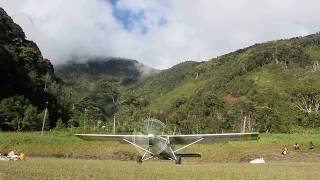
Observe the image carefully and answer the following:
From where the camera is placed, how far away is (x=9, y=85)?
3548 inches

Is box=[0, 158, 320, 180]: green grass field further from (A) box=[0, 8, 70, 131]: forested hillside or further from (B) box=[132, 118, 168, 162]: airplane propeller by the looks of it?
(A) box=[0, 8, 70, 131]: forested hillside

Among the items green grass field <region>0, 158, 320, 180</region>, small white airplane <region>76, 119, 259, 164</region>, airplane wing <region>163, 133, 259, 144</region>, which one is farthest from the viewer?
airplane wing <region>163, 133, 259, 144</region>

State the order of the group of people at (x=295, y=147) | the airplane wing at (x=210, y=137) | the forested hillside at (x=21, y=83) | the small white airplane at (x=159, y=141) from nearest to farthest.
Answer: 1. the small white airplane at (x=159, y=141)
2. the airplane wing at (x=210, y=137)
3. the group of people at (x=295, y=147)
4. the forested hillside at (x=21, y=83)

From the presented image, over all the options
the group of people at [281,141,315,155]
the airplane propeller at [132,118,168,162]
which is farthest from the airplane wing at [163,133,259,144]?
the group of people at [281,141,315,155]

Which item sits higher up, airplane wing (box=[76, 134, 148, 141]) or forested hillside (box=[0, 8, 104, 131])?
forested hillside (box=[0, 8, 104, 131])

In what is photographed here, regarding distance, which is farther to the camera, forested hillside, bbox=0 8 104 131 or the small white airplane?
forested hillside, bbox=0 8 104 131

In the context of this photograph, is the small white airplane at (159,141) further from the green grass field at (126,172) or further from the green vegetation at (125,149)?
the green grass field at (126,172)

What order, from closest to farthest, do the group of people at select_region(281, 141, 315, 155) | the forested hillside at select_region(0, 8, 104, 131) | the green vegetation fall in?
the green vegetation, the group of people at select_region(281, 141, 315, 155), the forested hillside at select_region(0, 8, 104, 131)

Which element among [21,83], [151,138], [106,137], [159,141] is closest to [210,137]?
[159,141]

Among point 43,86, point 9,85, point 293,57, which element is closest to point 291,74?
point 293,57

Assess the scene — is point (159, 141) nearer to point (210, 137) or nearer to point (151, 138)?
point (151, 138)

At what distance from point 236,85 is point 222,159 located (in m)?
146

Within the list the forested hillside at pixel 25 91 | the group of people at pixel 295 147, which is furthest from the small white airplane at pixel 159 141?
the forested hillside at pixel 25 91

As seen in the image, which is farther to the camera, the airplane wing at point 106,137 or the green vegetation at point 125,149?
the green vegetation at point 125,149
